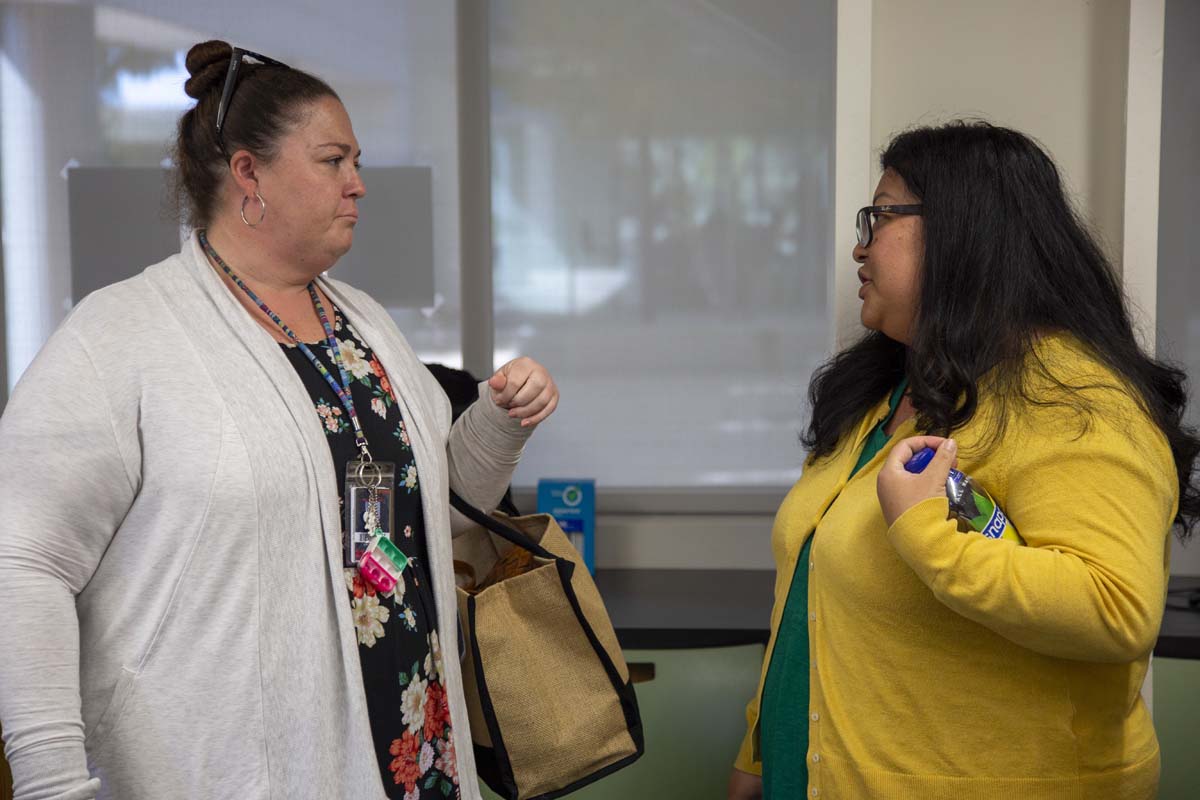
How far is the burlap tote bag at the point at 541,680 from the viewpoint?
1.54 m

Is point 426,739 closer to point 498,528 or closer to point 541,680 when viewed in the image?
point 541,680

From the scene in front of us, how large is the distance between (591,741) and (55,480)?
82 centimetres

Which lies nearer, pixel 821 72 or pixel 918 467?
pixel 918 467

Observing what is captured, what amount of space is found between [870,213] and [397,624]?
881mm

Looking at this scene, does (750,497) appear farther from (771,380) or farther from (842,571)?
(842,571)

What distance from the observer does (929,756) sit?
1.37m

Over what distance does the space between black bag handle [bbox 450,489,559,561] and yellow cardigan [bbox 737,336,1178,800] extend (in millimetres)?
397

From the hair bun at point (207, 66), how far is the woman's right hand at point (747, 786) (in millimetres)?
1302

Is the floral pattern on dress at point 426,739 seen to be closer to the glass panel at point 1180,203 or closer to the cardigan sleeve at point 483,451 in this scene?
the cardigan sleeve at point 483,451

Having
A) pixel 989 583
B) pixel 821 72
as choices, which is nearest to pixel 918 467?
pixel 989 583

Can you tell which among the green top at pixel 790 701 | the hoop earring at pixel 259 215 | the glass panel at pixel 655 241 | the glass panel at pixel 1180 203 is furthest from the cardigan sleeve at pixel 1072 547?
the glass panel at pixel 655 241

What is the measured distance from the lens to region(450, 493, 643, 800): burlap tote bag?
1542 mm

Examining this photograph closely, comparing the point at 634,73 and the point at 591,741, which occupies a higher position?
the point at 634,73

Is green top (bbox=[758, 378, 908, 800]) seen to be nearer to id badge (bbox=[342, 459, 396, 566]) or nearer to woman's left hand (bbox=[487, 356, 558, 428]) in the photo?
woman's left hand (bbox=[487, 356, 558, 428])
